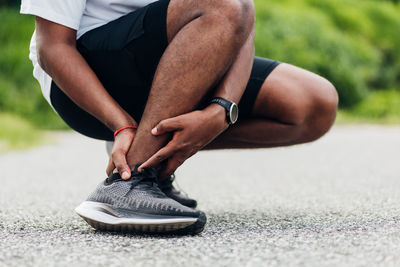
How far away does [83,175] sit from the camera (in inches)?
128

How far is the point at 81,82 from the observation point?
1.46 meters

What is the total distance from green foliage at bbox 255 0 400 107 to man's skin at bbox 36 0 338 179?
7.81 meters

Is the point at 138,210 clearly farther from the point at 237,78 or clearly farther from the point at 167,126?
the point at 237,78

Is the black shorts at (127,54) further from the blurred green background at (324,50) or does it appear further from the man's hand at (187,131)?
the blurred green background at (324,50)

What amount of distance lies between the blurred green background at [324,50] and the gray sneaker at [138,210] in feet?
19.2

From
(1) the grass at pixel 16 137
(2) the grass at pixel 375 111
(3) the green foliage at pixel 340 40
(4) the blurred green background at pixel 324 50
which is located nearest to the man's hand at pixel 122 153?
(1) the grass at pixel 16 137

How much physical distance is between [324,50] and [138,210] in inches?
360

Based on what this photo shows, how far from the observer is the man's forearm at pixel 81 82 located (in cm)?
144

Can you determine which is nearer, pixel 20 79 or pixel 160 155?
pixel 160 155

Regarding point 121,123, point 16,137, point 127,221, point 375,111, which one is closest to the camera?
point 127,221

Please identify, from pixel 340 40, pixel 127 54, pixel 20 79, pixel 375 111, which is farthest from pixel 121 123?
pixel 340 40

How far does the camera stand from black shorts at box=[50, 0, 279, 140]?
1481mm

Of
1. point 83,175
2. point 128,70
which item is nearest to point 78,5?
point 128,70

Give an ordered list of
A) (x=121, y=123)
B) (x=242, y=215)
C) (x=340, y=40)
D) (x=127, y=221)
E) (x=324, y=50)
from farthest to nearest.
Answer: (x=340, y=40) → (x=324, y=50) → (x=242, y=215) → (x=121, y=123) → (x=127, y=221)
